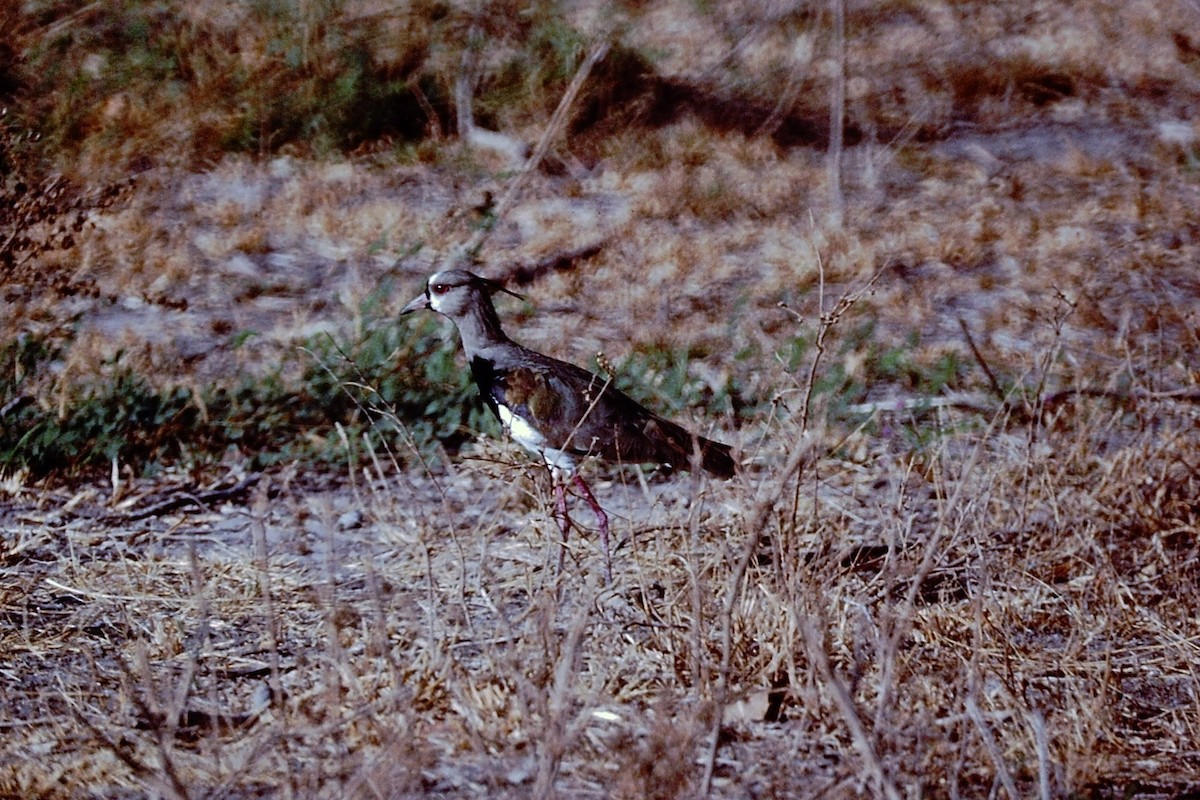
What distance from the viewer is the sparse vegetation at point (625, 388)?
3.02m

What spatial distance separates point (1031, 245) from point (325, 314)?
10.5 ft

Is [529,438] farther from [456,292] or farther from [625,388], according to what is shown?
[625,388]

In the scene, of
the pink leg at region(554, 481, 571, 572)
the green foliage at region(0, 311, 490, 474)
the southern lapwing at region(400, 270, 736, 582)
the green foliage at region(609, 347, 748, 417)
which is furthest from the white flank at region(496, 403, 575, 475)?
the green foliage at region(609, 347, 748, 417)

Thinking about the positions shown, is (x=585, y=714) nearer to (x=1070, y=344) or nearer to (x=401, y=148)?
(x=1070, y=344)

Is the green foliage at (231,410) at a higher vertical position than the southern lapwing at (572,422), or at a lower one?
lower

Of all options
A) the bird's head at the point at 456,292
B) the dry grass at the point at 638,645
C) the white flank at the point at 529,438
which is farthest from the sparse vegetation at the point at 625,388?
the bird's head at the point at 456,292

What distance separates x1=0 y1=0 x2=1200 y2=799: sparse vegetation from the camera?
3016 millimetres

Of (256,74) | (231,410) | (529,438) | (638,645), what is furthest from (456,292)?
(256,74)

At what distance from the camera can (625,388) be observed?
5449 mm

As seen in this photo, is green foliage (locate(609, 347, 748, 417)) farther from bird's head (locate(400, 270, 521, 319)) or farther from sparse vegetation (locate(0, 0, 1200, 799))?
bird's head (locate(400, 270, 521, 319))

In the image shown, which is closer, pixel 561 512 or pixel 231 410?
pixel 561 512

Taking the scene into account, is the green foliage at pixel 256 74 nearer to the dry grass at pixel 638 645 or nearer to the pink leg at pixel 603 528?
the dry grass at pixel 638 645

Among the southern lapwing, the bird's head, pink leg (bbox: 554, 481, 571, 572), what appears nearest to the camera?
pink leg (bbox: 554, 481, 571, 572)

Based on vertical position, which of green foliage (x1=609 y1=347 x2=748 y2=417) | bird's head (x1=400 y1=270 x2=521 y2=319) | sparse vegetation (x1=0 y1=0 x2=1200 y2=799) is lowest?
green foliage (x1=609 y1=347 x2=748 y2=417)
